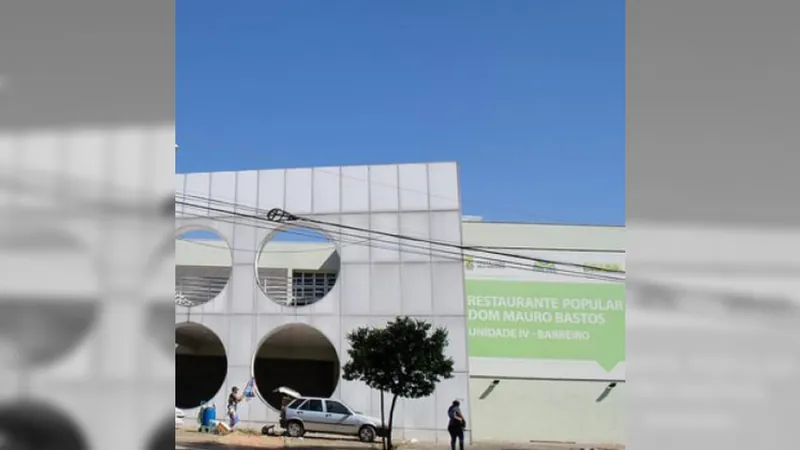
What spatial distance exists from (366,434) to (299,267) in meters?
4.26

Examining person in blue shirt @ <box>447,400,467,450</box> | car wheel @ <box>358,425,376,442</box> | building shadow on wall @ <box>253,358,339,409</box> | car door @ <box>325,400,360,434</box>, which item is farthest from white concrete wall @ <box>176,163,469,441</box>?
building shadow on wall @ <box>253,358,339,409</box>

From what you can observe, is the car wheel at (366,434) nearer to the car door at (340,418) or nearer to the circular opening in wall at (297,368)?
the car door at (340,418)

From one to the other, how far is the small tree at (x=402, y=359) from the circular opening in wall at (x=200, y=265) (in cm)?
338

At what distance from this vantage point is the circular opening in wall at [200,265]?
14000 millimetres

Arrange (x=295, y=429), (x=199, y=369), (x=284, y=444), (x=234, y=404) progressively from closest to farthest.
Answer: (x=284, y=444) → (x=295, y=429) → (x=234, y=404) → (x=199, y=369)

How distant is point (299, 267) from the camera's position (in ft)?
50.1

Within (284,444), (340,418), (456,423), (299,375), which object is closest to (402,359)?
(456,423)

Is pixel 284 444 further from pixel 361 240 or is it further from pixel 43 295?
pixel 43 295

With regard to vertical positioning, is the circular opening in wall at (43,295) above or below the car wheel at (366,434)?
above

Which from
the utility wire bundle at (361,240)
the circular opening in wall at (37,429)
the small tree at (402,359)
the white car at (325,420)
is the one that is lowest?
the white car at (325,420)

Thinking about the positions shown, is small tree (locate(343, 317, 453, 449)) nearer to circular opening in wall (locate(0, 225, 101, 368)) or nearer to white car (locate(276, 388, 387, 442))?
white car (locate(276, 388, 387, 442))

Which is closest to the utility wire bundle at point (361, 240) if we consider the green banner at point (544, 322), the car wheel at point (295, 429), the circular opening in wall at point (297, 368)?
the green banner at point (544, 322)

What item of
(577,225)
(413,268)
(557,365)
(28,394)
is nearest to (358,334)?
(413,268)

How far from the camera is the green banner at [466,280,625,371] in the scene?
13688 millimetres
